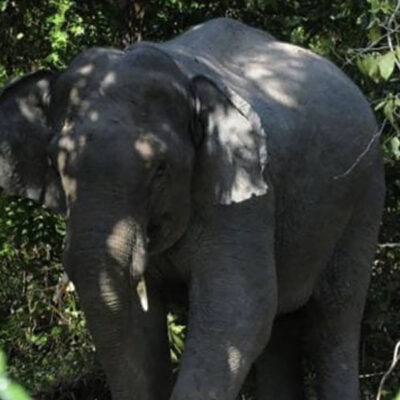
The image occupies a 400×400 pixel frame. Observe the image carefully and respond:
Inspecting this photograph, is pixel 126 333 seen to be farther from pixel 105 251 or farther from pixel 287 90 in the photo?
pixel 287 90

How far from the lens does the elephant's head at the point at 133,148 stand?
4316 mm

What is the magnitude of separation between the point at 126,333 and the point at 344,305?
1388 mm

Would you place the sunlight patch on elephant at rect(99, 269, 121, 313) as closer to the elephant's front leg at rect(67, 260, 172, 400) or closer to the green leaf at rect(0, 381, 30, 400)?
the elephant's front leg at rect(67, 260, 172, 400)

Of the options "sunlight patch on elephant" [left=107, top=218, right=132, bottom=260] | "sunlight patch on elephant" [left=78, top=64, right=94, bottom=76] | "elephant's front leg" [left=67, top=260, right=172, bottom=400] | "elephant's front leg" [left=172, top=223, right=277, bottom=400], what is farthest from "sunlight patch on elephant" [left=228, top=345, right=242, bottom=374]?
"sunlight patch on elephant" [left=78, top=64, right=94, bottom=76]

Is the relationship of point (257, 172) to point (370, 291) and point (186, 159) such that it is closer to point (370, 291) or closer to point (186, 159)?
point (186, 159)

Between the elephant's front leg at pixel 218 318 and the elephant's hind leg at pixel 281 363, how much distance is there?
1.16m

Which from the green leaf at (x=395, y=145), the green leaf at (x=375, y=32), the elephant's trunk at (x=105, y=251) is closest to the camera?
the elephant's trunk at (x=105, y=251)

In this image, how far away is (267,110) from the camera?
503 centimetres

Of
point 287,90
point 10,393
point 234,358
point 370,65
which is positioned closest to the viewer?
point 10,393

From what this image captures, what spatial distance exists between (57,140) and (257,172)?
61 cm

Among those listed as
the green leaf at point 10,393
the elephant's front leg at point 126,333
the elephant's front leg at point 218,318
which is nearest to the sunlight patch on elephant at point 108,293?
the elephant's front leg at point 126,333

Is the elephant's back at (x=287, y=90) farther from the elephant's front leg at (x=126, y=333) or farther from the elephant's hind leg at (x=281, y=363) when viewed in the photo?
the elephant's hind leg at (x=281, y=363)

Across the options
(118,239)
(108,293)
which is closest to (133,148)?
(118,239)

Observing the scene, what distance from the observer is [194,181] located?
463 centimetres
